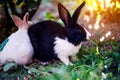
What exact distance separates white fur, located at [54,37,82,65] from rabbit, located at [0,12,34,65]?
0.65ft

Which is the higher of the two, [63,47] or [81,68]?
[63,47]

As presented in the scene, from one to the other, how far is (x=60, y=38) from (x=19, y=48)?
29cm

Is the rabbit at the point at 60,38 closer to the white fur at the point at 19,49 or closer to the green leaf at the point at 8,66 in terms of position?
the white fur at the point at 19,49

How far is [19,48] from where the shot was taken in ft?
10.5

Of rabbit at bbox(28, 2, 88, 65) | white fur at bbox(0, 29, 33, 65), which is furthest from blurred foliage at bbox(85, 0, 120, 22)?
white fur at bbox(0, 29, 33, 65)

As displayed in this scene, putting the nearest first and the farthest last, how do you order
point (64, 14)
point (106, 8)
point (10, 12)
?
1. point (64, 14)
2. point (106, 8)
3. point (10, 12)

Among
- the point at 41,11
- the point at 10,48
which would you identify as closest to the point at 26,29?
the point at 10,48

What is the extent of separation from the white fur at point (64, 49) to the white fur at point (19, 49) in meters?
0.20

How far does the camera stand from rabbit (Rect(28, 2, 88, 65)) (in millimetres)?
3113

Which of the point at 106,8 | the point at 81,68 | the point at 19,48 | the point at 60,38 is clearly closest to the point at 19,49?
the point at 19,48

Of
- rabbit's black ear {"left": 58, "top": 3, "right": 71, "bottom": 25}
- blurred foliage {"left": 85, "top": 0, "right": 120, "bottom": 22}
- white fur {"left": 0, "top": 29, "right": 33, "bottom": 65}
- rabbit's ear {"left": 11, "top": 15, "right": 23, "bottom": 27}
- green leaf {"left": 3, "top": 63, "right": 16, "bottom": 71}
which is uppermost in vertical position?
blurred foliage {"left": 85, "top": 0, "right": 120, "bottom": 22}

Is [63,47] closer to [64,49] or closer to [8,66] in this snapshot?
[64,49]

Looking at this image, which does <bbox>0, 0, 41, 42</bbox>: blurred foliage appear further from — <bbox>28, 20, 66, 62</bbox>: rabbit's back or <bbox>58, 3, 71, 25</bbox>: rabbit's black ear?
<bbox>58, 3, 71, 25</bbox>: rabbit's black ear

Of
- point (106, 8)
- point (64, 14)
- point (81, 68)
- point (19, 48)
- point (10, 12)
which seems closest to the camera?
point (81, 68)
